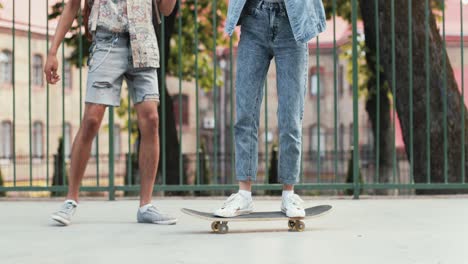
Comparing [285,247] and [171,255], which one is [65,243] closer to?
[171,255]

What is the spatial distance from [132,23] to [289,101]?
104 centimetres

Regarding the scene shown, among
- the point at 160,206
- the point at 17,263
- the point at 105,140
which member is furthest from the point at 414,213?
the point at 105,140

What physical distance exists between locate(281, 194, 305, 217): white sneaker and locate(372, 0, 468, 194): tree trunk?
16.4 ft

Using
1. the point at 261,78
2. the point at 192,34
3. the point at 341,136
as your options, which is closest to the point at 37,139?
the point at 341,136

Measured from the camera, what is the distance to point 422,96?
31.0ft

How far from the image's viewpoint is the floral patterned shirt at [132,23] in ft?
15.6

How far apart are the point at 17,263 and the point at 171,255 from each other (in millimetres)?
634

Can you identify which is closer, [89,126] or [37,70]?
[89,126]

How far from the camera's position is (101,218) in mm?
5352

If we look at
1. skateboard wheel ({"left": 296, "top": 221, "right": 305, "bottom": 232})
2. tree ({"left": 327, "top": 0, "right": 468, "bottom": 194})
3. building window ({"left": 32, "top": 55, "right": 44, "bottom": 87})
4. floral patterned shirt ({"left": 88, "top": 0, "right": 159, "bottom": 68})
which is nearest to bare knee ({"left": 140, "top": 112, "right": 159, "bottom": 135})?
floral patterned shirt ({"left": 88, "top": 0, "right": 159, "bottom": 68})

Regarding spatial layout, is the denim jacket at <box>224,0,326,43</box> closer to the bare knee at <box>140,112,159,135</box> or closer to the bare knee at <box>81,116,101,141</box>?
the bare knee at <box>140,112,159,135</box>

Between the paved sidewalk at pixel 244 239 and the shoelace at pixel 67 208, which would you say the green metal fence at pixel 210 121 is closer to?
the paved sidewalk at pixel 244 239

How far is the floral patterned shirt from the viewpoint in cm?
477

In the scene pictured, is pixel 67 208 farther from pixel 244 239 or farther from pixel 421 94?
pixel 421 94
